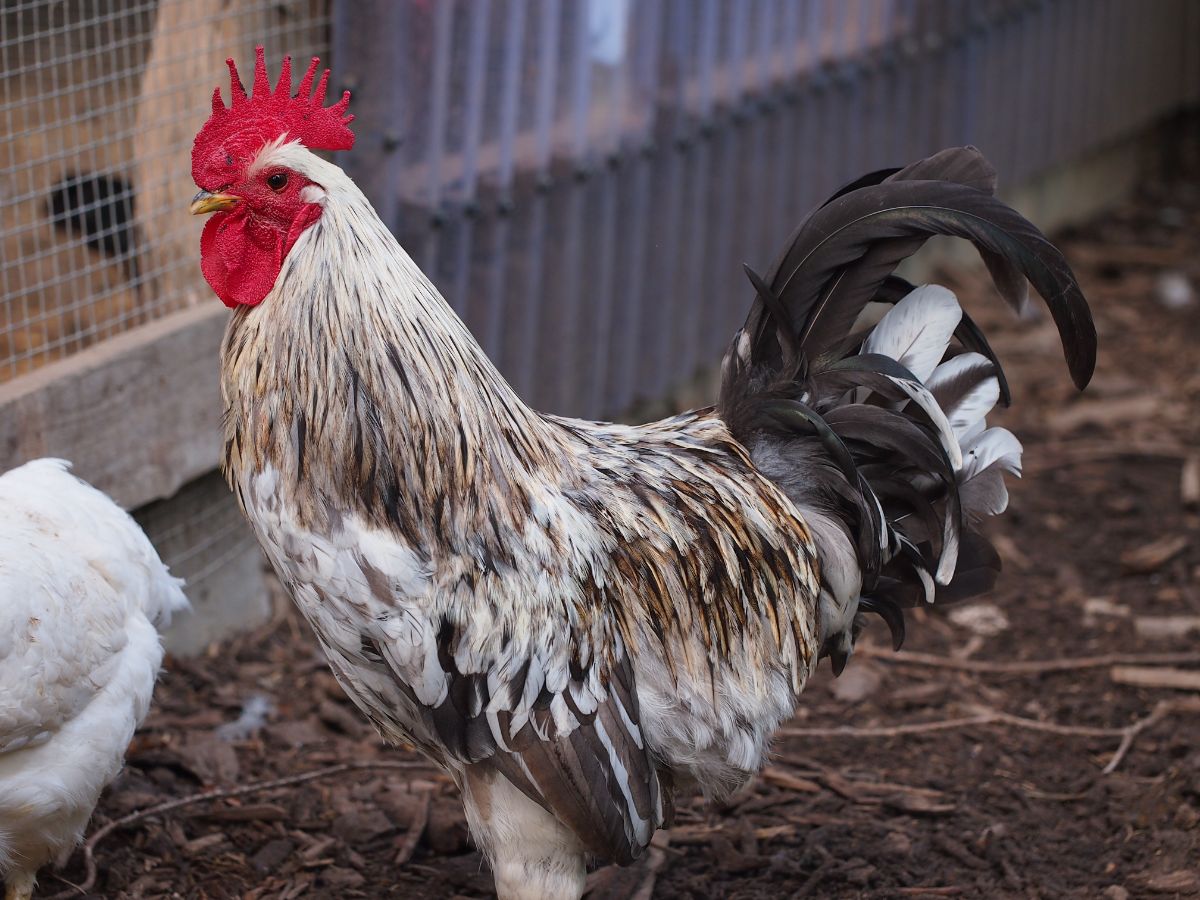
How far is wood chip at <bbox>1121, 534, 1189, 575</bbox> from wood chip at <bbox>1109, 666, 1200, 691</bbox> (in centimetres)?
84

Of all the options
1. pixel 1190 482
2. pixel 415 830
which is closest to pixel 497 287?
pixel 415 830

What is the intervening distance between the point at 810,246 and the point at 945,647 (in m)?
2.45

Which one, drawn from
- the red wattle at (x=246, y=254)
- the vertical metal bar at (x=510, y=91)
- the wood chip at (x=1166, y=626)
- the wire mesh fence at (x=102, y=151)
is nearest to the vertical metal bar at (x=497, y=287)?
the vertical metal bar at (x=510, y=91)

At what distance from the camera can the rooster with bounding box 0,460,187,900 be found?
3092 millimetres

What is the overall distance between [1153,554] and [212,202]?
4.56 m

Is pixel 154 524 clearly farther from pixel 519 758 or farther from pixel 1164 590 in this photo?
pixel 1164 590

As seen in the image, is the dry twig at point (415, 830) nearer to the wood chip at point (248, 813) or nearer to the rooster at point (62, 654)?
the wood chip at point (248, 813)

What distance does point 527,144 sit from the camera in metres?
5.62

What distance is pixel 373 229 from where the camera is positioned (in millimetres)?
3051

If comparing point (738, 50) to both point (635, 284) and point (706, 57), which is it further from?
point (635, 284)

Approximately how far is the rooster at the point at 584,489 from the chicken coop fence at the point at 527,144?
154 cm

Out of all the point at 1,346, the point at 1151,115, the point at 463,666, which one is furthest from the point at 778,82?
the point at 1151,115

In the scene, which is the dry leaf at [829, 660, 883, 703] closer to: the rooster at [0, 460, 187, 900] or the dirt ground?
the dirt ground

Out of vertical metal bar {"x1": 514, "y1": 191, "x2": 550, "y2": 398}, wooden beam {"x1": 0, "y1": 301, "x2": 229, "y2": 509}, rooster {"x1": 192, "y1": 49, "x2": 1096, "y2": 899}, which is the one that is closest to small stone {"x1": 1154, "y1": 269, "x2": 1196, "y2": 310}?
vertical metal bar {"x1": 514, "y1": 191, "x2": 550, "y2": 398}
